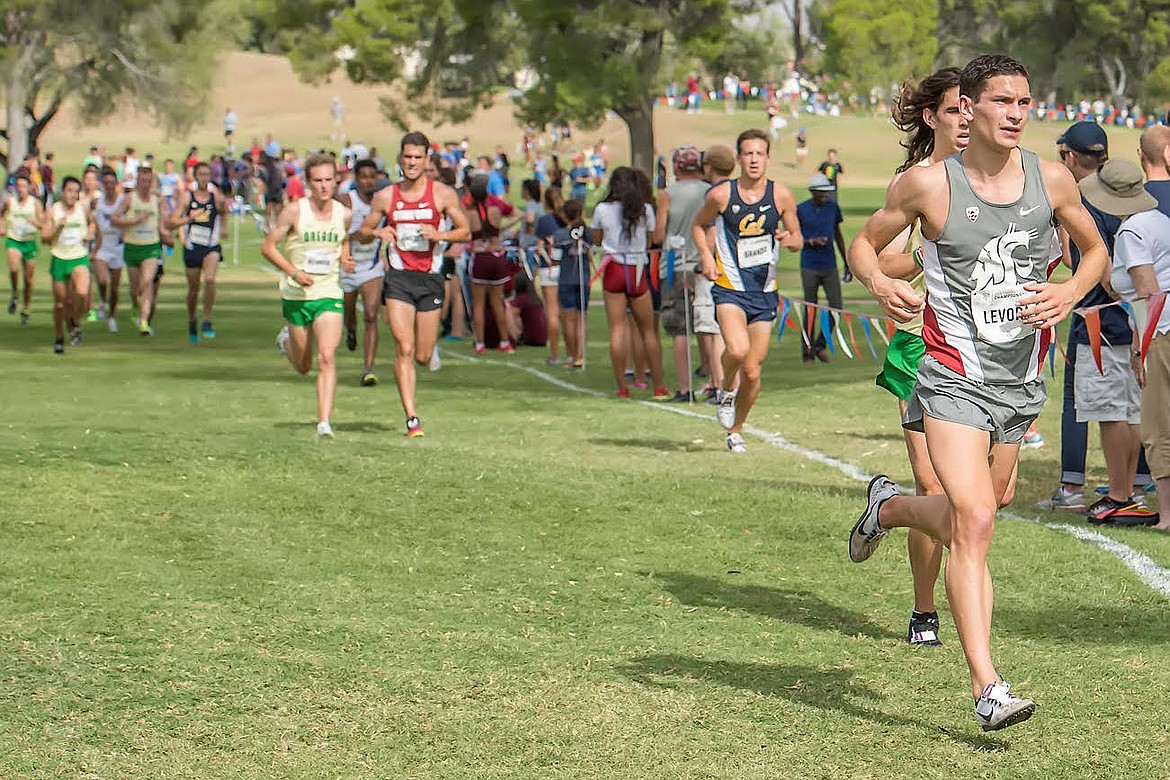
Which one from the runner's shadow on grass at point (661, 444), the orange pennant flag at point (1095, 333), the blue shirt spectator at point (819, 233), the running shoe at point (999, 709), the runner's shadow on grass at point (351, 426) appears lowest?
the runner's shadow on grass at point (661, 444)

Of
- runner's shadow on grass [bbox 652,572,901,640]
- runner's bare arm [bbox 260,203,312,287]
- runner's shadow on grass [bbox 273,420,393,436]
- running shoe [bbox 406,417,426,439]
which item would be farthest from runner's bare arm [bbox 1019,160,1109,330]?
runner's shadow on grass [bbox 273,420,393,436]

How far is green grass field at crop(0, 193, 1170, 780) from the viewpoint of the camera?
543cm

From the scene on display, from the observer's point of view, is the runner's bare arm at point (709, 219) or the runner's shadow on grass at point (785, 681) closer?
the runner's shadow on grass at point (785, 681)

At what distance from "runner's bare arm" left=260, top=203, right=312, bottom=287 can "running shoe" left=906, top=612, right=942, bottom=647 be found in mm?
6216

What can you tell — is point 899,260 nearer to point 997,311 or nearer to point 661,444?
point 997,311

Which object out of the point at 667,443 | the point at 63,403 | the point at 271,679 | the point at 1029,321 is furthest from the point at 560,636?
the point at 63,403

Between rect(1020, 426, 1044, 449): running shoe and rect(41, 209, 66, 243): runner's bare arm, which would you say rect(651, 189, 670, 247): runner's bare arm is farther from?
rect(41, 209, 66, 243): runner's bare arm

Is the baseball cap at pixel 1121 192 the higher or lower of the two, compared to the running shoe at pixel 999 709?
higher

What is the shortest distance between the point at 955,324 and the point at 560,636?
2.12 metres

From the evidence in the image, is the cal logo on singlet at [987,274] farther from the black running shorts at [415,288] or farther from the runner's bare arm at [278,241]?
the black running shorts at [415,288]

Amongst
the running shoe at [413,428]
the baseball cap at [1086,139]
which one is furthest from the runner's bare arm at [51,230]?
the baseball cap at [1086,139]

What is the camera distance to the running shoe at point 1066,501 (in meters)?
9.62

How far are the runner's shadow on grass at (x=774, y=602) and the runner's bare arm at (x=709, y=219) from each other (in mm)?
4109

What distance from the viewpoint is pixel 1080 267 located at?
5.81 metres
